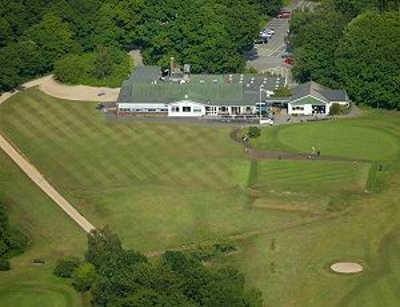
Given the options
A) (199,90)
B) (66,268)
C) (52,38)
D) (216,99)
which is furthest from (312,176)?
(52,38)

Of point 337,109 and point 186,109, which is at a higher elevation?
point 186,109

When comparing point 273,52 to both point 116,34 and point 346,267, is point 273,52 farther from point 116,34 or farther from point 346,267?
point 346,267

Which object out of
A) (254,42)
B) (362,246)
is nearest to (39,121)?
(254,42)

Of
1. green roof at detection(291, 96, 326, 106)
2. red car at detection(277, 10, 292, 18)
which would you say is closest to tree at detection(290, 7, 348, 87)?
green roof at detection(291, 96, 326, 106)

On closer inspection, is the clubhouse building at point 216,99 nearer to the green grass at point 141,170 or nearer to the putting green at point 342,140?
the green grass at point 141,170

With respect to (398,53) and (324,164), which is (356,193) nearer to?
(324,164)
